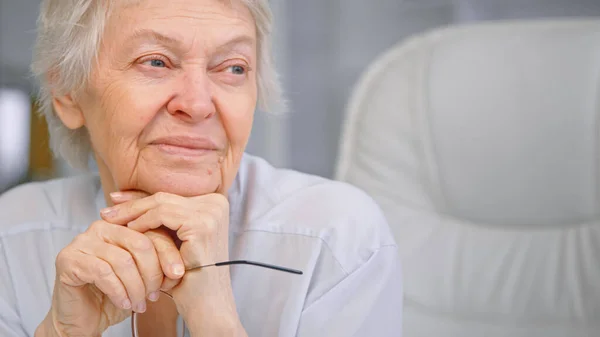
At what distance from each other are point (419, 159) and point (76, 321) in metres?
0.78

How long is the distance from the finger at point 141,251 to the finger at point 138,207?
3 centimetres

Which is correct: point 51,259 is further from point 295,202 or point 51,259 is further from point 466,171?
point 466,171

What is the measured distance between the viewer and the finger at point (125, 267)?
0.86 meters

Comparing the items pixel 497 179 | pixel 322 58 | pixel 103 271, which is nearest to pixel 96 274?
pixel 103 271

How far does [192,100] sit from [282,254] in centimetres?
31

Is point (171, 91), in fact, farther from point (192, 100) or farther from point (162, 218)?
point (162, 218)

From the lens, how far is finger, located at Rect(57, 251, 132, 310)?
0.86 meters

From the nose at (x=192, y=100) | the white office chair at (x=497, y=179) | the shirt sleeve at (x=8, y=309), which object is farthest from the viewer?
the white office chair at (x=497, y=179)

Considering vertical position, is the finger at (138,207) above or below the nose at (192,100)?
below

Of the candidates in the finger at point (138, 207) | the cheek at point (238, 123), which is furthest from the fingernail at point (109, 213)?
the cheek at point (238, 123)

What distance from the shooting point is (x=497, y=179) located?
4.37ft

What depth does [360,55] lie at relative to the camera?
84.9 inches

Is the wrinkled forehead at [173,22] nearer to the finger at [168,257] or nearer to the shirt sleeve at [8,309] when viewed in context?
the finger at [168,257]

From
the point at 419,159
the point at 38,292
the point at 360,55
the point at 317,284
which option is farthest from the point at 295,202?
the point at 360,55
